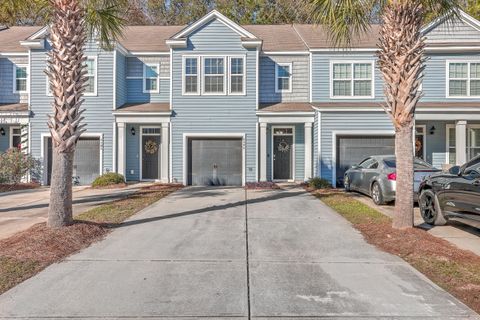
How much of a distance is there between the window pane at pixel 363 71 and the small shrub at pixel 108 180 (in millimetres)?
11430

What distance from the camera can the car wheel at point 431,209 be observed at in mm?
8734

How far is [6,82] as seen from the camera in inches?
763

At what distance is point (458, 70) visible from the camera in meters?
17.9

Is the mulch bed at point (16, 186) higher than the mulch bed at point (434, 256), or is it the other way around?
the mulch bed at point (16, 186)

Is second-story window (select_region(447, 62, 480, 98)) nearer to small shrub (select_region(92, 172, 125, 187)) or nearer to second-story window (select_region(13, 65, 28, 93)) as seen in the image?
small shrub (select_region(92, 172, 125, 187))

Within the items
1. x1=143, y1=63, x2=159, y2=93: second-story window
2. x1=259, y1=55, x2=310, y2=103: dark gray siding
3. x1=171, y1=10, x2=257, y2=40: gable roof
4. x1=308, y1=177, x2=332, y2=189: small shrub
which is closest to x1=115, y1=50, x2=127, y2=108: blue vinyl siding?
x1=143, y1=63, x2=159, y2=93: second-story window

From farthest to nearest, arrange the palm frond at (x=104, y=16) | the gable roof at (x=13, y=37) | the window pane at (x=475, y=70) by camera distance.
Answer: the gable roof at (x=13, y=37), the window pane at (x=475, y=70), the palm frond at (x=104, y=16)

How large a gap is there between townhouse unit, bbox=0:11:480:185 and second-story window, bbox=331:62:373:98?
1.8 inches

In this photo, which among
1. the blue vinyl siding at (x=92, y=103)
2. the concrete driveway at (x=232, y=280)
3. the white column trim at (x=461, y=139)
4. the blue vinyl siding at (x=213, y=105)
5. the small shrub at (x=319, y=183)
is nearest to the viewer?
the concrete driveway at (x=232, y=280)

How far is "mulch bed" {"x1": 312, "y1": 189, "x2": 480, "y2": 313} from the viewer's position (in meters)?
4.96

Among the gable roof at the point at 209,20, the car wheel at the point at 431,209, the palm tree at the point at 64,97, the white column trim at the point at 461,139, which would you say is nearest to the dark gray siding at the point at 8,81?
the gable roof at the point at 209,20

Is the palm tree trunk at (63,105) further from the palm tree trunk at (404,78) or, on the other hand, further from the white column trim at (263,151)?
the white column trim at (263,151)

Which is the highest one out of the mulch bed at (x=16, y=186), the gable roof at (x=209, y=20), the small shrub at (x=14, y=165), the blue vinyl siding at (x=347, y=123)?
Answer: the gable roof at (x=209, y=20)

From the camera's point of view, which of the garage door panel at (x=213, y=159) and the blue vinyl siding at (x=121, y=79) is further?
the garage door panel at (x=213, y=159)
